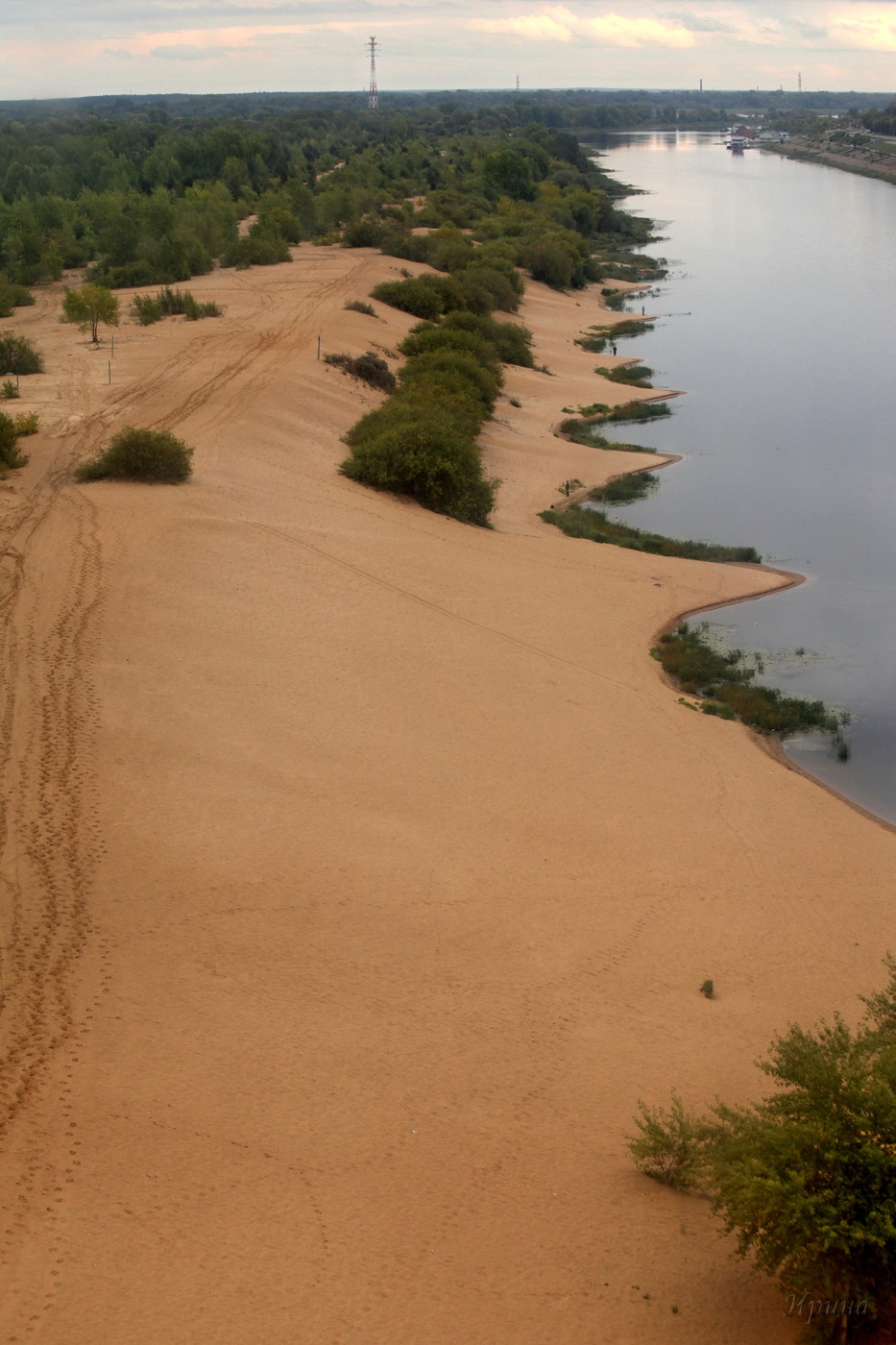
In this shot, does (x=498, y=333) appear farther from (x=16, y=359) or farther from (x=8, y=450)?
(x=8, y=450)

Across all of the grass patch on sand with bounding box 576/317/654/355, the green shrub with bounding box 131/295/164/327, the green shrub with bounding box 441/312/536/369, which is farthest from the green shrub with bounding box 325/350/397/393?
the grass patch on sand with bounding box 576/317/654/355

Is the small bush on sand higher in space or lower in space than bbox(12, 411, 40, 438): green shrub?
higher

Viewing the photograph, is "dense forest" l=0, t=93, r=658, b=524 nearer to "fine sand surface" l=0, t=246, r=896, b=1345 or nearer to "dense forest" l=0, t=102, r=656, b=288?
"dense forest" l=0, t=102, r=656, b=288

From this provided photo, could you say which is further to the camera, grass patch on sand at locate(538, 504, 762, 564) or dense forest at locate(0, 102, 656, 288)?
dense forest at locate(0, 102, 656, 288)

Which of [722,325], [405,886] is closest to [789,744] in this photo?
[405,886]

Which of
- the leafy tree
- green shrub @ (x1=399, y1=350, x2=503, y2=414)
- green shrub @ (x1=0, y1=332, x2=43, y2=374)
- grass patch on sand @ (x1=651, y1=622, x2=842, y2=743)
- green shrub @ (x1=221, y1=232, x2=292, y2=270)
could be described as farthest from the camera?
green shrub @ (x1=221, y1=232, x2=292, y2=270)

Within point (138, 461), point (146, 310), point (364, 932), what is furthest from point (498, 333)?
point (364, 932)

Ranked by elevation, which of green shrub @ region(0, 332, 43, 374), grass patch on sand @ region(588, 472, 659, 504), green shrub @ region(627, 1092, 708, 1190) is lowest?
green shrub @ region(627, 1092, 708, 1190)

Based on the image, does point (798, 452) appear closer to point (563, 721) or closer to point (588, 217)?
point (563, 721)
